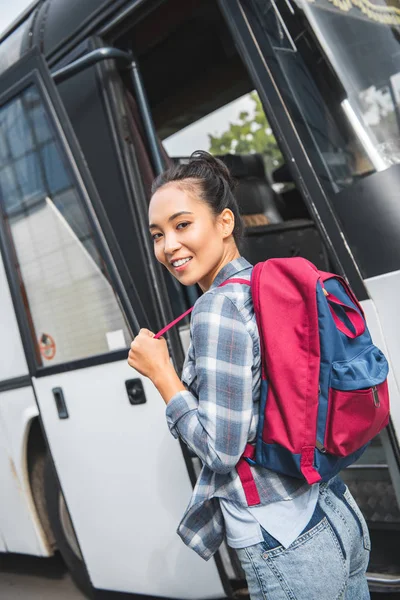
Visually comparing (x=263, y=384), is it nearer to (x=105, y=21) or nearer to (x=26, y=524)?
(x=105, y=21)

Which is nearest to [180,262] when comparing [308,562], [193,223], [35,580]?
[193,223]

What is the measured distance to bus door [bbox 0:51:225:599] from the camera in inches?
116

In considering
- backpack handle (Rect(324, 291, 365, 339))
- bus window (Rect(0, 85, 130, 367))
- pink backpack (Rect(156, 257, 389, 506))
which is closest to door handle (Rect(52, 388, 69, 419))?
bus window (Rect(0, 85, 130, 367))

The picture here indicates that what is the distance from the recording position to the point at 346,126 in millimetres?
2430

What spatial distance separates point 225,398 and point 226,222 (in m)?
0.51

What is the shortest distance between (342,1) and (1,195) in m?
1.93

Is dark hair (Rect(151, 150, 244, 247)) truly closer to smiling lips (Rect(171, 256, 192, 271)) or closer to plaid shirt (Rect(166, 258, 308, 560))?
smiling lips (Rect(171, 256, 192, 271))

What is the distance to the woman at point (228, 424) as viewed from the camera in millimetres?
1512

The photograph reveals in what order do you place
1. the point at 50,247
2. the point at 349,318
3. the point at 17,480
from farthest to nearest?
the point at 17,480 < the point at 50,247 < the point at 349,318

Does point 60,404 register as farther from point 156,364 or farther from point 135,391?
point 156,364

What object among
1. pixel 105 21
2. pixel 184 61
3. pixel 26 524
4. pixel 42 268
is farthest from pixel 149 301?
pixel 184 61

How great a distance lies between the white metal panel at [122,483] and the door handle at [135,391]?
0.03 metres

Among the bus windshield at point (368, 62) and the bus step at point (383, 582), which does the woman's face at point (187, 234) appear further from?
the bus step at point (383, 582)

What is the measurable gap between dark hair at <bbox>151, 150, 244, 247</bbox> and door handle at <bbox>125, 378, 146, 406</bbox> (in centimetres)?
124
